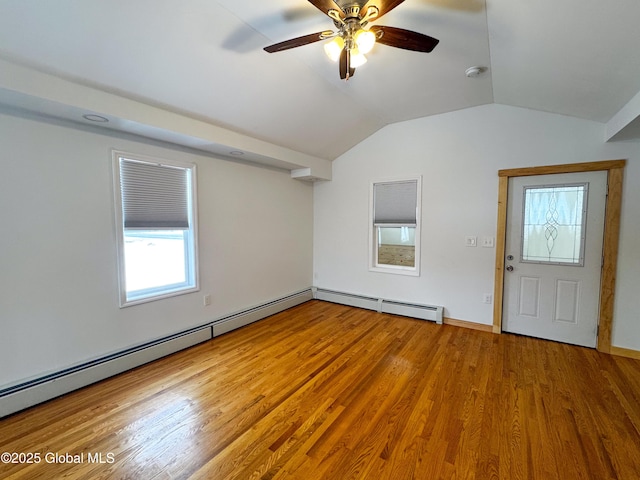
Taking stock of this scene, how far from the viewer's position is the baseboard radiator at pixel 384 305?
155 inches

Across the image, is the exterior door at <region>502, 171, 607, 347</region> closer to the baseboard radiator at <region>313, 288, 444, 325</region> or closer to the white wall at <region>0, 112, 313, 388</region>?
the baseboard radiator at <region>313, 288, 444, 325</region>

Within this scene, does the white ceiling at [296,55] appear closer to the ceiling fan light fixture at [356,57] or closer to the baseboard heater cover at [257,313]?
the ceiling fan light fixture at [356,57]

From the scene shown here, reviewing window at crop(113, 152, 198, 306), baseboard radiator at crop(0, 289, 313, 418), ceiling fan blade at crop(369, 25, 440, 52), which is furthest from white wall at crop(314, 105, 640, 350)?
window at crop(113, 152, 198, 306)

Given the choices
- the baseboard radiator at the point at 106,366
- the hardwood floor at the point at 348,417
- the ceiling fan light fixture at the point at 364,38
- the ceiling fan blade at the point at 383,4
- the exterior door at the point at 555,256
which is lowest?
the hardwood floor at the point at 348,417

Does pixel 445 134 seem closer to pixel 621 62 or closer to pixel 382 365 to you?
pixel 621 62

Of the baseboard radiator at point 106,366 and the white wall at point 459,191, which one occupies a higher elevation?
the white wall at point 459,191

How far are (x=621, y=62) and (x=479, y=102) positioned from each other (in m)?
1.55

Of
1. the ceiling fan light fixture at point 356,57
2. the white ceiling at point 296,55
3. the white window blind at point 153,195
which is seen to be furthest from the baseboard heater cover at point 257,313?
the ceiling fan light fixture at point 356,57

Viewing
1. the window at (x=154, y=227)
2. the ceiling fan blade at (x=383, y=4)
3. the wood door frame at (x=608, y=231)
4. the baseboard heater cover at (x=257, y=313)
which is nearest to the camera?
the ceiling fan blade at (x=383, y=4)

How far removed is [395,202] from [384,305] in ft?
5.37

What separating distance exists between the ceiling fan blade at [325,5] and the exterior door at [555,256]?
306 centimetres

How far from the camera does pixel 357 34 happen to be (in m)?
1.67

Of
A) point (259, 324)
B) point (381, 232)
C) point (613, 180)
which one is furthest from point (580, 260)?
point (259, 324)

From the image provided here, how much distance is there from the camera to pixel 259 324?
12.7 ft
